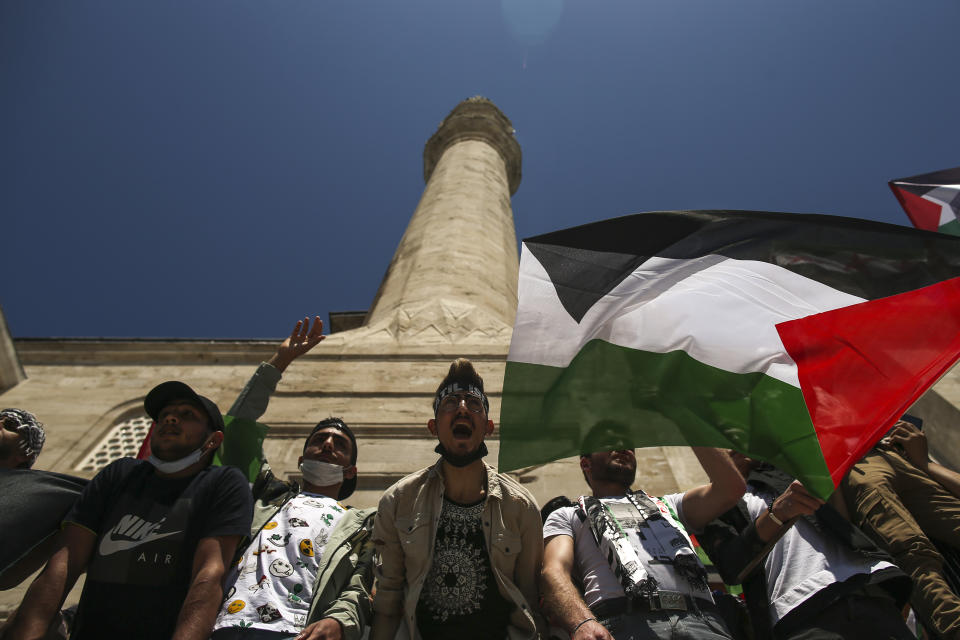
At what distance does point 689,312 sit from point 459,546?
1719 mm

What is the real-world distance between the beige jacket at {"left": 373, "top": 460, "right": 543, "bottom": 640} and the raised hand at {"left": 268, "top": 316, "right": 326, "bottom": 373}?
5.35ft

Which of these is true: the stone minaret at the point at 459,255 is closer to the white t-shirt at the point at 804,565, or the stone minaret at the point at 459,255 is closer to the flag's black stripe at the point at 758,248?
the flag's black stripe at the point at 758,248

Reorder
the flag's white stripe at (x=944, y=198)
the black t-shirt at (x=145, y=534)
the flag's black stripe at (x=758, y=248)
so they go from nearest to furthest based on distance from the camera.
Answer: the black t-shirt at (x=145, y=534)
the flag's black stripe at (x=758, y=248)
the flag's white stripe at (x=944, y=198)

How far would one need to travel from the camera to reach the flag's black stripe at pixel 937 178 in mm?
6465

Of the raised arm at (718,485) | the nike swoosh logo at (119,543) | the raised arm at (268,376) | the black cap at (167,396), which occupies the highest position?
the raised arm at (268,376)

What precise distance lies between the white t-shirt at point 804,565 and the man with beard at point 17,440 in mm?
3805

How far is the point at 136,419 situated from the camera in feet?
27.1

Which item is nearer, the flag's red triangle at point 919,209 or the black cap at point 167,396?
the black cap at point 167,396

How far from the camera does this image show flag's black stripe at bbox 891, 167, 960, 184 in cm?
646

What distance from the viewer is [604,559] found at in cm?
267

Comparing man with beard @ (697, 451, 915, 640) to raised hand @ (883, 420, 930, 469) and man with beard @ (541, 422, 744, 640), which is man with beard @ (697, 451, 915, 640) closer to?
man with beard @ (541, 422, 744, 640)

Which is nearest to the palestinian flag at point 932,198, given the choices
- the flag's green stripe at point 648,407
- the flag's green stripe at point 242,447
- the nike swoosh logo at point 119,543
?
the flag's green stripe at point 648,407

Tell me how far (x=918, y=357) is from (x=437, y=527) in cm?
240

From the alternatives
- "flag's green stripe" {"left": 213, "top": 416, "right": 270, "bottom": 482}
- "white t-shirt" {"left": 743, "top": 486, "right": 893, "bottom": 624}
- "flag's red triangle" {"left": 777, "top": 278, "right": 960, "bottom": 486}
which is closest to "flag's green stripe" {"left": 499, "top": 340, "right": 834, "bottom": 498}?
"flag's red triangle" {"left": 777, "top": 278, "right": 960, "bottom": 486}
